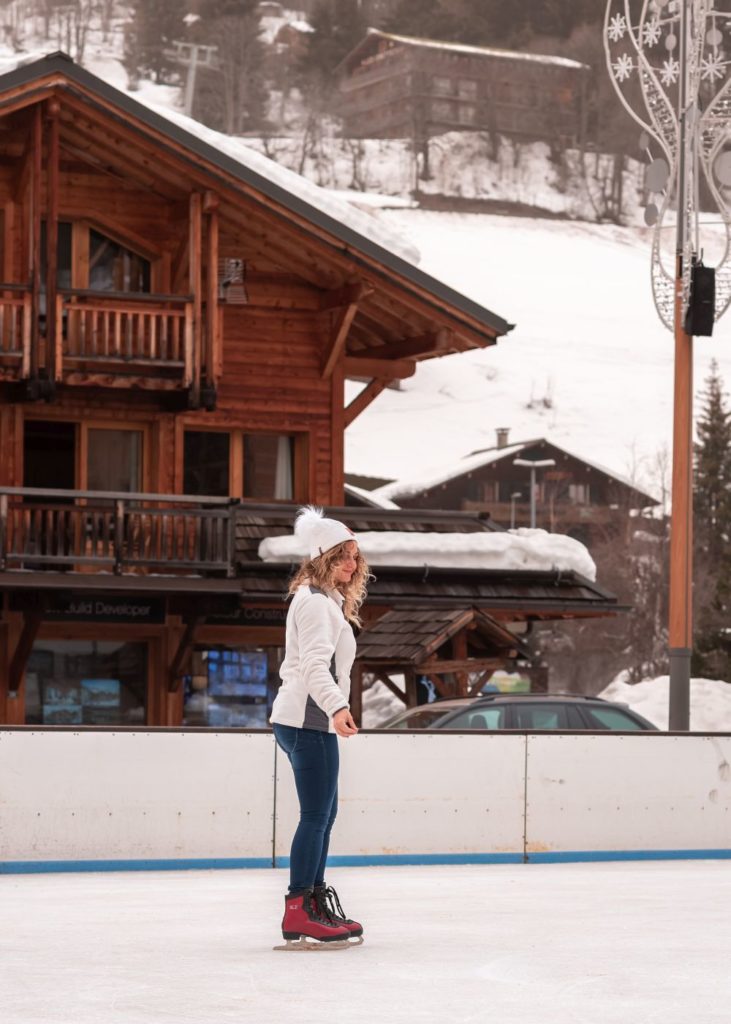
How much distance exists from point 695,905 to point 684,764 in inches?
210

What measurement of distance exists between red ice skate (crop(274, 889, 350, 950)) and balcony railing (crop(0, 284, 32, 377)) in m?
15.7

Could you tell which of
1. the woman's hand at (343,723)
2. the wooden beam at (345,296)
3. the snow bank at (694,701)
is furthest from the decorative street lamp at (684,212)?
the snow bank at (694,701)

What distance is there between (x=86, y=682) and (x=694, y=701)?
45.5 feet

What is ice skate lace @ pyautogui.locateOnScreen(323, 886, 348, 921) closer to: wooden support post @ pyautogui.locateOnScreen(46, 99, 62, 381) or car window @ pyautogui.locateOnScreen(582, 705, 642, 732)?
car window @ pyautogui.locateOnScreen(582, 705, 642, 732)

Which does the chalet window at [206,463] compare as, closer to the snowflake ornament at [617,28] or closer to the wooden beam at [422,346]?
the wooden beam at [422,346]

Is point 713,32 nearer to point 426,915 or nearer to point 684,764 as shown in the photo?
point 684,764

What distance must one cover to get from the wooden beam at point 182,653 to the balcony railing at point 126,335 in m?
3.01

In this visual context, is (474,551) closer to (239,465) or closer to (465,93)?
(239,465)

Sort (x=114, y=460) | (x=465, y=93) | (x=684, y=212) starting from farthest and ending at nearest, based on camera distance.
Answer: (x=465, y=93) → (x=114, y=460) → (x=684, y=212)

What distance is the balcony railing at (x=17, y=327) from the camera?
23.2 metres

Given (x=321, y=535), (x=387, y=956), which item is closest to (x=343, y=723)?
(x=321, y=535)

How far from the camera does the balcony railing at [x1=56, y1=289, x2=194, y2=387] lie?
23.8m

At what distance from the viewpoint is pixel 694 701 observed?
35406 mm

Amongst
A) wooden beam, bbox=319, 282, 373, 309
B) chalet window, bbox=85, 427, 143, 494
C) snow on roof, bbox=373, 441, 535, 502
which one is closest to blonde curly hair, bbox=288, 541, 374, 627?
wooden beam, bbox=319, 282, 373, 309
